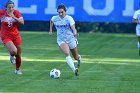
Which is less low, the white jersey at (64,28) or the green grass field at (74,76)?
the white jersey at (64,28)

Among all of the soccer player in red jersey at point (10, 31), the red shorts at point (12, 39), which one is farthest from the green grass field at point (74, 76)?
the red shorts at point (12, 39)

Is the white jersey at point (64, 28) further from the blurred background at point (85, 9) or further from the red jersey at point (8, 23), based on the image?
the blurred background at point (85, 9)

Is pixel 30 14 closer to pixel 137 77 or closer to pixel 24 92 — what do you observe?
pixel 137 77

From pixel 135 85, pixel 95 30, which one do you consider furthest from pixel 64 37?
pixel 95 30

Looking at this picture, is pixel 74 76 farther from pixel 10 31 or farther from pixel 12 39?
pixel 10 31

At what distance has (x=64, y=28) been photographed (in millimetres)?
20797

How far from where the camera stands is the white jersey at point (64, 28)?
2068cm

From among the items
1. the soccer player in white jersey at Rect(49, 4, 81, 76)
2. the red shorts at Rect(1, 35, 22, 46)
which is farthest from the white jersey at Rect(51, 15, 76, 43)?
the red shorts at Rect(1, 35, 22, 46)

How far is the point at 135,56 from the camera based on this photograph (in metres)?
30.9

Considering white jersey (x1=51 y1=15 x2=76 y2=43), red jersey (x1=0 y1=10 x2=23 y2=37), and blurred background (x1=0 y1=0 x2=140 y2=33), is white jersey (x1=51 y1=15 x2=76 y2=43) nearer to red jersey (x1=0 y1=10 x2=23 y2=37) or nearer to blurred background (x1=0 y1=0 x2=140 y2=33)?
red jersey (x1=0 y1=10 x2=23 y2=37)

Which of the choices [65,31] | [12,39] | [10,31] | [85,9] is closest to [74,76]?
[65,31]

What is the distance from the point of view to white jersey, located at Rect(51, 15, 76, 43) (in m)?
20.7

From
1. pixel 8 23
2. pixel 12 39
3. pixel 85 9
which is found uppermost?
pixel 8 23

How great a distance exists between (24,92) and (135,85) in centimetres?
336
